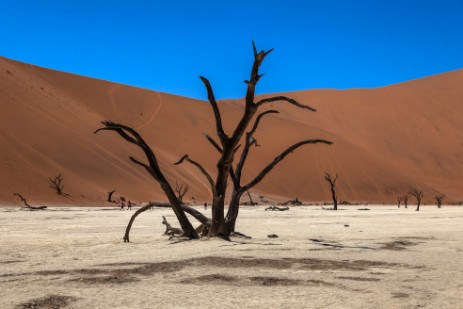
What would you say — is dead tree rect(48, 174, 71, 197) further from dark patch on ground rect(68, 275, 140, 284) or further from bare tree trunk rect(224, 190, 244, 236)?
dark patch on ground rect(68, 275, 140, 284)

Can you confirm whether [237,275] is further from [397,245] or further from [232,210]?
[232,210]

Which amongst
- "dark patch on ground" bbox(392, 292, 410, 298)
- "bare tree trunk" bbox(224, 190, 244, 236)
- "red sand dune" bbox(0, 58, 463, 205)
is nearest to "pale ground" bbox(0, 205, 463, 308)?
"dark patch on ground" bbox(392, 292, 410, 298)

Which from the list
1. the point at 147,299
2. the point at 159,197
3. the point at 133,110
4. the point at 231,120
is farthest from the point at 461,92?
the point at 147,299

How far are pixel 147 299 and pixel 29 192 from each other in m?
39.6

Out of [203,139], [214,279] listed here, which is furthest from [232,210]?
[203,139]

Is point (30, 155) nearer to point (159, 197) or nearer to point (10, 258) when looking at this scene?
point (159, 197)

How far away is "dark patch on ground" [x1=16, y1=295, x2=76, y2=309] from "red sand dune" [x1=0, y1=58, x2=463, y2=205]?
37.1 meters

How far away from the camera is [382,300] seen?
5457 millimetres

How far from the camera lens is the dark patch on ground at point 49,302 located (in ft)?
17.2

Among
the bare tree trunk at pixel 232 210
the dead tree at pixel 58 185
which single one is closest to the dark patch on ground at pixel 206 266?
the bare tree trunk at pixel 232 210

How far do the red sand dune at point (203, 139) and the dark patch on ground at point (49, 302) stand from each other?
37.1 metres

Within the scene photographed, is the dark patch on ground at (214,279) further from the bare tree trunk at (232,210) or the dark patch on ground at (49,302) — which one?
the bare tree trunk at (232,210)

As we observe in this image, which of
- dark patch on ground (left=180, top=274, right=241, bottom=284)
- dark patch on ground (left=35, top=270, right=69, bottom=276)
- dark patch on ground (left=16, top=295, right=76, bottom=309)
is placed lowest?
dark patch on ground (left=16, top=295, right=76, bottom=309)

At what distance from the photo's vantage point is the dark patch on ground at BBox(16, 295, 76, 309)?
5.24m
